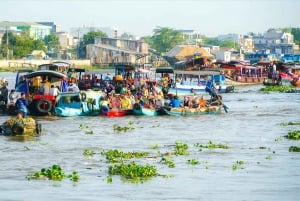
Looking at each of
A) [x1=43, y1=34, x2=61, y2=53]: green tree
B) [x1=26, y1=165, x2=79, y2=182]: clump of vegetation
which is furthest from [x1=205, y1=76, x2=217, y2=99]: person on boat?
[x1=43, y1=34, x2=61, y2=53]: green tree

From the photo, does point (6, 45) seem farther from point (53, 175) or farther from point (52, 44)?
point (53, 175)

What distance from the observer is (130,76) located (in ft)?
187

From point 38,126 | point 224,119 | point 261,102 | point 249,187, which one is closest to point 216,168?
point 249,187

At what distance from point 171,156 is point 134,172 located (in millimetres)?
4250

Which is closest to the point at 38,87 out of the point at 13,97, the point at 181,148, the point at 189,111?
the point at 13,97

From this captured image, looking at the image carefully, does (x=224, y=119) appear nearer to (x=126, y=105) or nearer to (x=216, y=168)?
(x=126, y=105)

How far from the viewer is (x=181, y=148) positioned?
26.6 metres

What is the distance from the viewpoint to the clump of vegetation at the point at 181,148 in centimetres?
2535

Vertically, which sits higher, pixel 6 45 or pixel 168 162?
pixel 6 45

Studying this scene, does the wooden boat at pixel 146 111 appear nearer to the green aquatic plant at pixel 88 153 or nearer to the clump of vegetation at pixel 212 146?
the clump of vegetation at pixel 212 146

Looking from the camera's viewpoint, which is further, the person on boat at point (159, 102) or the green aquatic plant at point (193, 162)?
the person on boat at point (159, 102)

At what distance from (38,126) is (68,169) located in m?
7.92

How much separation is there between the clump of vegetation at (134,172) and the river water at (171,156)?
0.36 metres

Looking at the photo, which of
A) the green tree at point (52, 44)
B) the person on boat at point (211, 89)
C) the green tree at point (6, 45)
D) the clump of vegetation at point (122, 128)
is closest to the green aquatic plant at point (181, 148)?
the clump of vegetation at point (122, 128)
